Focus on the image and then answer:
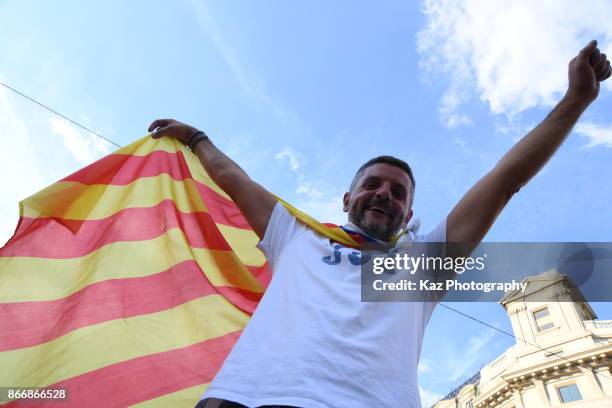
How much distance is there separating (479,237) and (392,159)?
0.77 metres

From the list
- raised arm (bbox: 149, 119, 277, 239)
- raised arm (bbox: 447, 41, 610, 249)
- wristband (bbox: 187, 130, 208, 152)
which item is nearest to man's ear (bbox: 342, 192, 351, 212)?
raised arm (bbox: 149, 119, 277, 239)

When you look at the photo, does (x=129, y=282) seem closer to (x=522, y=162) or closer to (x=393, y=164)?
(x=393, y=164)

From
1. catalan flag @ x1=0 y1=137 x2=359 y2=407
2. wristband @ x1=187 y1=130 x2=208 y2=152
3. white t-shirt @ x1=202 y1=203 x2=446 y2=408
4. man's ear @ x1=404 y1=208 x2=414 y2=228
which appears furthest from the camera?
wristband @ x1=187 y1=130 x2=208 y2=152

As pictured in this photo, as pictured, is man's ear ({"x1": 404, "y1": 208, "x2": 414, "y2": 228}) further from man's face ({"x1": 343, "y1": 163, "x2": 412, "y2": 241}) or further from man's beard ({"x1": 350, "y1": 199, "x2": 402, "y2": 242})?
man's beard ({"x1": 350, "y1": 199, "x2": 402, "y2": 242})

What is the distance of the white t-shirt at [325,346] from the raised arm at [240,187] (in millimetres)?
391

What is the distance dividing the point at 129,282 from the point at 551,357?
22291mm

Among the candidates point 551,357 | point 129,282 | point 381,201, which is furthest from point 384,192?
point 551,357

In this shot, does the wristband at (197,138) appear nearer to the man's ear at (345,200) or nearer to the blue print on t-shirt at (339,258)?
the man's ear at (345,200)

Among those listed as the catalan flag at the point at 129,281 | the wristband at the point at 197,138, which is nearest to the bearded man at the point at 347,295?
the catalan flag at the point at 129,281

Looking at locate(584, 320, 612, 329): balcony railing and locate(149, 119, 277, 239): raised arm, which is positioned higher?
locate(584, 320, 612, 329): balcony railing

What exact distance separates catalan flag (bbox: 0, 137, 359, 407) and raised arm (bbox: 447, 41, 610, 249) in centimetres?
52

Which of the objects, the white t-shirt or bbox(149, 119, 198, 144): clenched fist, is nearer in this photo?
the white t-shirt

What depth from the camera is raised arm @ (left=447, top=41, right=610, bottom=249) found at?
1664 millimetres

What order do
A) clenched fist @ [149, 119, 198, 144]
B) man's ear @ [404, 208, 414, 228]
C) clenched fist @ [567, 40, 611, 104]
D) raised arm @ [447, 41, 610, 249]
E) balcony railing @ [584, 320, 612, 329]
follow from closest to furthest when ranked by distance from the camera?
raised arm @ [447, 41, 610, 249]
clenched fist @ [567, 40, 611, 104]
man's ear @ [404, 208, 414, 228]
clenched fist @ [149, 119, 198, 144]
balcony railing @ [584, 320, 612, 329]
